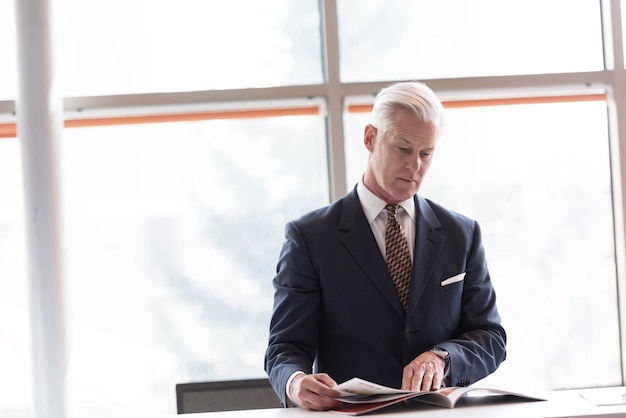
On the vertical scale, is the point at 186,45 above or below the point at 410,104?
above

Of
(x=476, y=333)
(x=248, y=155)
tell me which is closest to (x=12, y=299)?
(x=248, y=155)

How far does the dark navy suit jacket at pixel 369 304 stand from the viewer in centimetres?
216

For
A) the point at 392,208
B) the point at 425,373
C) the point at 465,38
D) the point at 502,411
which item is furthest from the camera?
the point at 465,38

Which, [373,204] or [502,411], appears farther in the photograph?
[373,204]

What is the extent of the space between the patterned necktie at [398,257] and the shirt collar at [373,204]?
36mm

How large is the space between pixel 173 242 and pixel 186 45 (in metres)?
1.05

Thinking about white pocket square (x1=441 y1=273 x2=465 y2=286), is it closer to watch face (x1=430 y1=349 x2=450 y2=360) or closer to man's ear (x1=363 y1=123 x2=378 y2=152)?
watch face (x1=430 y1=349 x2=450 y2=360)

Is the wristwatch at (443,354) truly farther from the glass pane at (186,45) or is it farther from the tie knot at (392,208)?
the glass pane at (186,45)

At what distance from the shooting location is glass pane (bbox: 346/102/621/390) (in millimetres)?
4184

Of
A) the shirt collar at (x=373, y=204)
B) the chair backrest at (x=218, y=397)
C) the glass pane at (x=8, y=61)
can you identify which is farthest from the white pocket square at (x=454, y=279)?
the glass pane at (x=8, y=61)

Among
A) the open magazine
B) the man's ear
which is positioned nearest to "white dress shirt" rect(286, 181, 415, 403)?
the man's ear

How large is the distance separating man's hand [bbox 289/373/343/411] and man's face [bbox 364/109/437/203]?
69 cm

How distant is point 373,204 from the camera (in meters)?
2.34

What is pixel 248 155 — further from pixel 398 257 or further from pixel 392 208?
pixel 398 257
